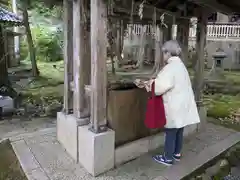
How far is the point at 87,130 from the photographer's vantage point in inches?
124

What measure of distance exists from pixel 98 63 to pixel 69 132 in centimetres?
121

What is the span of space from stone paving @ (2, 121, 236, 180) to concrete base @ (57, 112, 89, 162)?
0.34ft

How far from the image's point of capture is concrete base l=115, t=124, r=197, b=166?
3.32 metres

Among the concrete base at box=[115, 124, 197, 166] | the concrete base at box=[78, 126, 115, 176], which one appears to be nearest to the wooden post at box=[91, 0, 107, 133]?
the concrete base at box=[78, 126, 115, 176]

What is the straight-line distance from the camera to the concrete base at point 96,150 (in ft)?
9.80

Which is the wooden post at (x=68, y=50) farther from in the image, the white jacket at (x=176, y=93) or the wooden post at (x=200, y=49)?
the wooden post at (x=200, y=49)

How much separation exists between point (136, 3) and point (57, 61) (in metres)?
15.2

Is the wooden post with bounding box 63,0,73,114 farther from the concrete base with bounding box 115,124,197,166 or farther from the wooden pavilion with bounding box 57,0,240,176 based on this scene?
the concrete base with bounding box 115,124,197,166

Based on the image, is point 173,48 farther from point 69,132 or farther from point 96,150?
point 69,132

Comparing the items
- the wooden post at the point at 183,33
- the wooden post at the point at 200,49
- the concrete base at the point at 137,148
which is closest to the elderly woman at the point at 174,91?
the concrete base at the point at 137,148

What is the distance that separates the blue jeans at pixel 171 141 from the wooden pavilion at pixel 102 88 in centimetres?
39

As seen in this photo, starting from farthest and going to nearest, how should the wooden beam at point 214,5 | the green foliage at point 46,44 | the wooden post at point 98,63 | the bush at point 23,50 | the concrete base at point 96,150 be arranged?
the bush at point 23,50, the green foliage at point 46,44, the wooden beam at point 214,5, the concrete base at point 96,150, the wooden post at point 98,63

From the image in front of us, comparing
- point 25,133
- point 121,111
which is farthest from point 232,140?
point 25,133

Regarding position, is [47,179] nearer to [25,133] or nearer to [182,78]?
[25,133]
